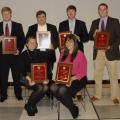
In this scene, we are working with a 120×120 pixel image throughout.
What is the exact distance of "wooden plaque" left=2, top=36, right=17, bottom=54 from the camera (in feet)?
20.6

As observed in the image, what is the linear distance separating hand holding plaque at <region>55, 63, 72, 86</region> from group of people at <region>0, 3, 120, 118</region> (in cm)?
9

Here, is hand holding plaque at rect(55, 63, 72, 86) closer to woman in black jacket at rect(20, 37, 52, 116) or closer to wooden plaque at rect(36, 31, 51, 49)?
woman in black jacket at rect(20, 37, 52, 116)

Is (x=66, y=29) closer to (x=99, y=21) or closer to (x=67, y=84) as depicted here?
(x=99, y=21)

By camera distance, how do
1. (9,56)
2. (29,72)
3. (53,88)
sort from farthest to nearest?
(9,56)
(29,72)
(53,88)

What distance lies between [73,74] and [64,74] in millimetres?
230

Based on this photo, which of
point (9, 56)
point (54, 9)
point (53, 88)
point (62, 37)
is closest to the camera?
point (53, 88)

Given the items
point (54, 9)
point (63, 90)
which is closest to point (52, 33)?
point (63, 90)

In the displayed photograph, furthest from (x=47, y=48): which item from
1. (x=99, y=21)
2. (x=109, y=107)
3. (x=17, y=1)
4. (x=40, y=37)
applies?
(x=17, y=1)

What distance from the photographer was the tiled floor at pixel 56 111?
5625 millimetres

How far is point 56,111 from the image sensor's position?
600 centimetres

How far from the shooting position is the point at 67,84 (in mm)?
5586

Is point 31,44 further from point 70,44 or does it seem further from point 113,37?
point 113,37

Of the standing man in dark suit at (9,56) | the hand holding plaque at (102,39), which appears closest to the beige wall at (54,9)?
the standing man in dark suit at (9,56)

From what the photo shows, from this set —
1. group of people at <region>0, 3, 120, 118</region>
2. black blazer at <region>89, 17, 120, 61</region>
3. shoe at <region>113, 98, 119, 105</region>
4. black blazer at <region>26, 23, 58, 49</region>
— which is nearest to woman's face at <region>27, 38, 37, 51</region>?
group of people at <region>0, 3, 120, 118</region>
